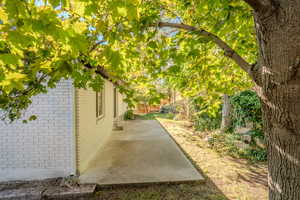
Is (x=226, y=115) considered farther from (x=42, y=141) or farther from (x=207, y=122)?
(x=42, y=141)

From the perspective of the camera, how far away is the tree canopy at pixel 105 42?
924 mm

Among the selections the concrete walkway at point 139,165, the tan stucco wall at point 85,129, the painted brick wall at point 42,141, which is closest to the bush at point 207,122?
the concrete walkway at point 139,165

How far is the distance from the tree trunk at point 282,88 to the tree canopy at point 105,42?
19.8 inches

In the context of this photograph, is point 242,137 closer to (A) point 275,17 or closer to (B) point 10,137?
(A) point 275,17

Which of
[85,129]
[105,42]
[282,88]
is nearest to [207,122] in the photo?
[85,129]

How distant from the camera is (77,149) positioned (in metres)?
3.54

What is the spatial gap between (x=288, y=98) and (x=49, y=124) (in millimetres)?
4110

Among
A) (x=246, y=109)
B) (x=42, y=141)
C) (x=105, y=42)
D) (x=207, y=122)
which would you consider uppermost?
(x=105, y=42)

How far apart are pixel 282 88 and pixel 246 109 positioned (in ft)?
16.0

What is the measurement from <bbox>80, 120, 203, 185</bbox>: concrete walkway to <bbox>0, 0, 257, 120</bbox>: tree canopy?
6.51ft

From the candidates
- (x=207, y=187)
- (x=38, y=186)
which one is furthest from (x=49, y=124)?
(x=207, y=187)

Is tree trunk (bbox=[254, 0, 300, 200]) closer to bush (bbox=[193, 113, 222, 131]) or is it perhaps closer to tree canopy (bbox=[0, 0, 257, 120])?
tree canopy (bbox=[0, 0, 257, 120])

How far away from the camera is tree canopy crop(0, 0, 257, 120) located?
0.92 metres

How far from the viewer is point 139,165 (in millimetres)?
4090
